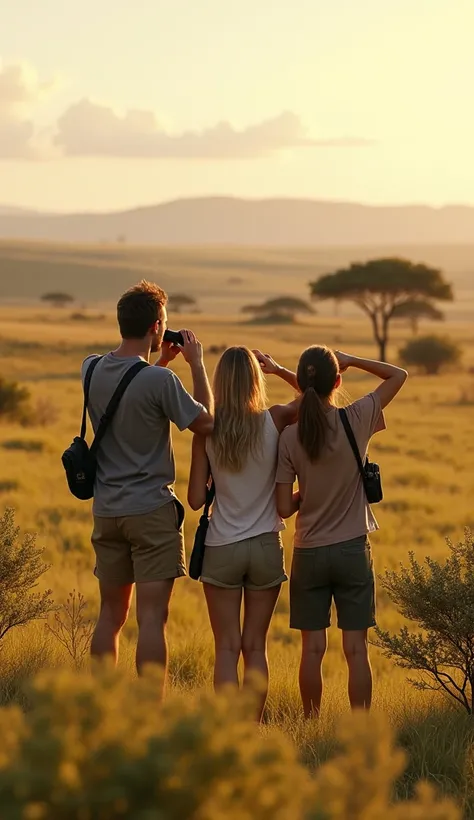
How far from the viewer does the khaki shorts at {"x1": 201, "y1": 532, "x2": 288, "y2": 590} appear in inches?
192

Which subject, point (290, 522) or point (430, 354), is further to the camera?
point (430, 354)

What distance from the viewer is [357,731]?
6.92 ft

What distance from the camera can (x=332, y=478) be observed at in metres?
5.02

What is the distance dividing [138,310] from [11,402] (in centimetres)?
2100

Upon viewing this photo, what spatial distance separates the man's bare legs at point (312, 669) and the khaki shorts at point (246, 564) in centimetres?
38

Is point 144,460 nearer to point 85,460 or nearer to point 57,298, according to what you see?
point 85,460

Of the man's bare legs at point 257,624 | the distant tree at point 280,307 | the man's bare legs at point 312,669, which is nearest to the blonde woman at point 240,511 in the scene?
the man's bare legs at point 257,624

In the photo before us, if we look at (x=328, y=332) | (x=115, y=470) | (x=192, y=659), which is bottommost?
(x=328, y=332)

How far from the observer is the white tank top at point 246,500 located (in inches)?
195

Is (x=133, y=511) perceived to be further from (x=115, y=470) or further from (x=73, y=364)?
(x=73, y=364)

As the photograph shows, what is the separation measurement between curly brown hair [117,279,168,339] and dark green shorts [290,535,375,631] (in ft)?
3.90

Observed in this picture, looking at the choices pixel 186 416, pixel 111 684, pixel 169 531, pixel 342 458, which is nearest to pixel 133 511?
pixel 169 531

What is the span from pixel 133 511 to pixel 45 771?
2820 mm

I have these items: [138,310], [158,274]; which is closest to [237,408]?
[138,310]
